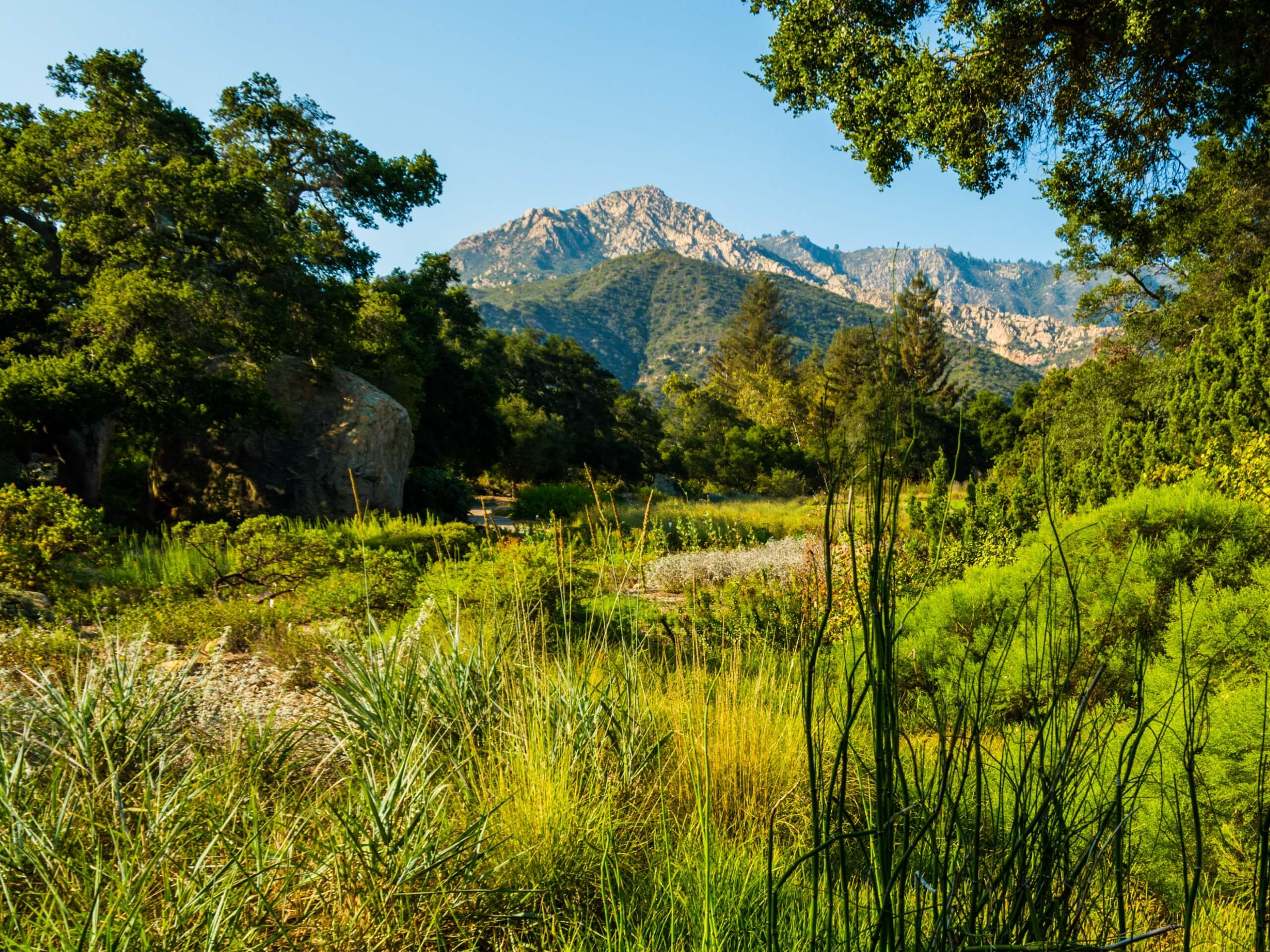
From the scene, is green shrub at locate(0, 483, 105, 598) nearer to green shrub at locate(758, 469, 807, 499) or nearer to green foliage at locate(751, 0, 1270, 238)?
green foliage at locate(751, 0, 1270, 238)

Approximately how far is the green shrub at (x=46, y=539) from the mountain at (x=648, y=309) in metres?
87.1

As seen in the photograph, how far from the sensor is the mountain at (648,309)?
335ft

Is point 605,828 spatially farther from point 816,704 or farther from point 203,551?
point 203,551

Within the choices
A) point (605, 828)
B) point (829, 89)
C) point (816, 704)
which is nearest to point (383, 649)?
point (605, 828)

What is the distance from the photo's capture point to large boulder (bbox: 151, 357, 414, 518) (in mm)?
10453

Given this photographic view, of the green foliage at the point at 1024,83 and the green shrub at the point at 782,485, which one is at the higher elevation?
the green foliage at the point at 1024,83

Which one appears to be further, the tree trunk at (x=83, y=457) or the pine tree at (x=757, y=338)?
the pine tree at (x=757, y=338)

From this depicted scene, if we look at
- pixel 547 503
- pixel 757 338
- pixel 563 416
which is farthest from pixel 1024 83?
pixel 757 338

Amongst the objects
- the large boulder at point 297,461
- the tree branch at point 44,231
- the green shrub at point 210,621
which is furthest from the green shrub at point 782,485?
the green shrub at point 210,621

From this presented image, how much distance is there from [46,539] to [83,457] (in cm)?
535

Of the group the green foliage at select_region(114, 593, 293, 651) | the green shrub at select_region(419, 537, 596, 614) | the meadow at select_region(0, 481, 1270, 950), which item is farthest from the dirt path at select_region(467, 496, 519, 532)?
the meadow at select_region(0, 481, 1270, 950)

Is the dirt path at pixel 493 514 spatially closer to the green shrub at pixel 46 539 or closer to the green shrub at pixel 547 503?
the green shrub at pixel 547 503

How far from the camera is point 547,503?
14023 millimetres

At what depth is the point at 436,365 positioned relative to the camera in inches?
669
